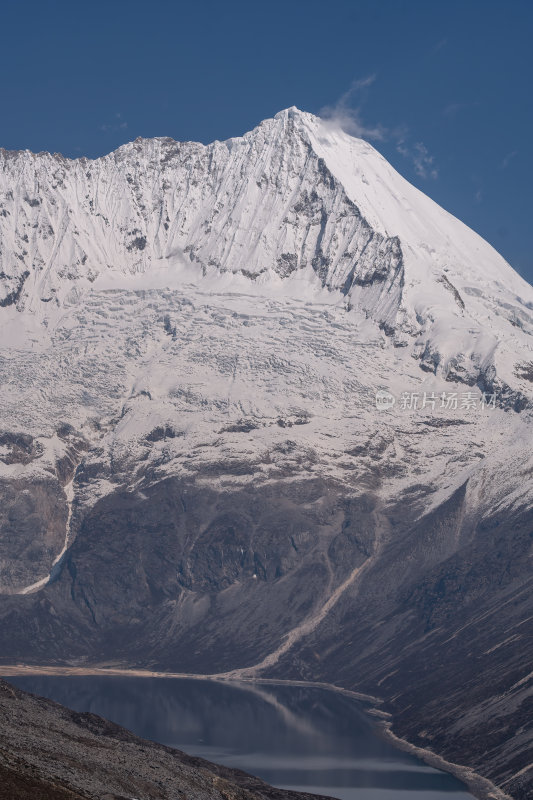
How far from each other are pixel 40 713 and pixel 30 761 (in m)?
36.1

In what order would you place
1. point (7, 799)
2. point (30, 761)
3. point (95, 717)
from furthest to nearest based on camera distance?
point (95, 717), point (30, 761), point (7, 799)

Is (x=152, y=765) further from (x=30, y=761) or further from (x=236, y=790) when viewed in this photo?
(x=30, y=761)

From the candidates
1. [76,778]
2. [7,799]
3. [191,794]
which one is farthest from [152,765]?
[7,799]

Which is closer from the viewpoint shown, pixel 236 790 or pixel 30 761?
pixel 30 761

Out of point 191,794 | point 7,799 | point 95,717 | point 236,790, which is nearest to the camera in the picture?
point 7,799

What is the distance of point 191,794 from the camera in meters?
154

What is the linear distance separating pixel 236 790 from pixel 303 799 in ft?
85.4

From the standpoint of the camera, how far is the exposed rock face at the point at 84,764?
436 ft

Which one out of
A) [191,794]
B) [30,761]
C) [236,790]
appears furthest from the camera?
[236,790]

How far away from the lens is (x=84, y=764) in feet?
488

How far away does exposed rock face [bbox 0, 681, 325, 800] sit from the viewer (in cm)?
13288

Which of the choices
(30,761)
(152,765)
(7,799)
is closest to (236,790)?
(152,765)

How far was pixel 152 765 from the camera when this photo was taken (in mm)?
163250

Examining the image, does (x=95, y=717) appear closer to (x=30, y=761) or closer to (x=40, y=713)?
(x=40, y=713)
